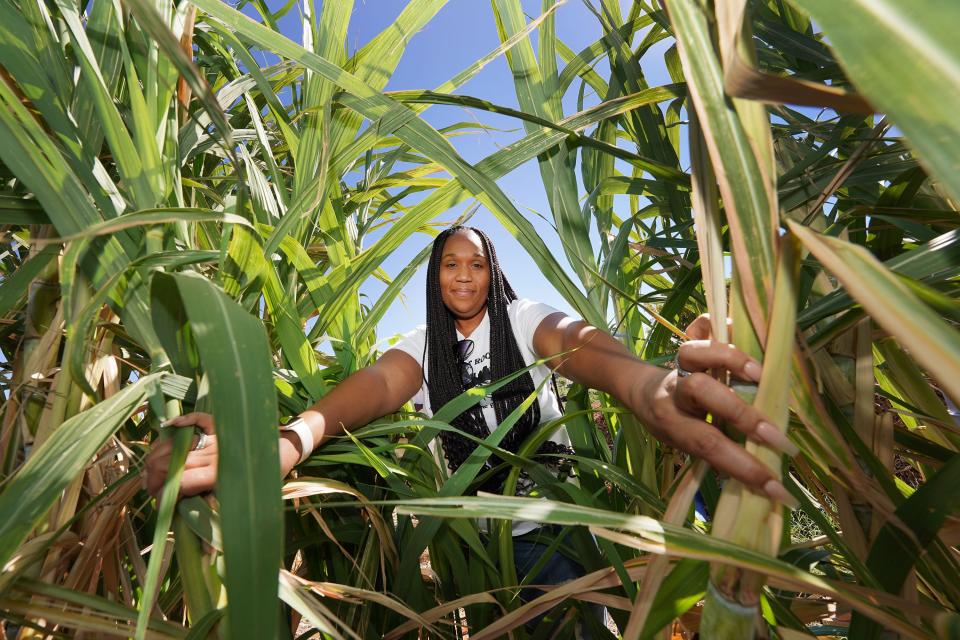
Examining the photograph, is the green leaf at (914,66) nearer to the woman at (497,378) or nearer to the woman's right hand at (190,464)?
the woman at (497,378)

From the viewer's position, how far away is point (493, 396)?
0.86 metres

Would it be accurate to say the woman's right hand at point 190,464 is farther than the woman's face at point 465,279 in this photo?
No

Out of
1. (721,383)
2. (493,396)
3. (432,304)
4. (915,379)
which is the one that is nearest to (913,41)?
(721,383)

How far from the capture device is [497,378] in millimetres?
894

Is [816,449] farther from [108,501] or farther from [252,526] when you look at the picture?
[108,501]

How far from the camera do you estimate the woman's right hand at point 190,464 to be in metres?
0.37

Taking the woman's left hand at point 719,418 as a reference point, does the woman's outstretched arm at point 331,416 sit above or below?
below

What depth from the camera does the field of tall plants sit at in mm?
211

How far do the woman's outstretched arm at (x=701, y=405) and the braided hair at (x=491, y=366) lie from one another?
0.34 meters

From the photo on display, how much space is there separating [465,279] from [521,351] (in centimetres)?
17

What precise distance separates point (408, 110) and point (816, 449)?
0.42 m

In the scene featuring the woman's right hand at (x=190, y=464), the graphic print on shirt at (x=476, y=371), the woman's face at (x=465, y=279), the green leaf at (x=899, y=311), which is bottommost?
the graphic print on shirt at (x=476, y=371)

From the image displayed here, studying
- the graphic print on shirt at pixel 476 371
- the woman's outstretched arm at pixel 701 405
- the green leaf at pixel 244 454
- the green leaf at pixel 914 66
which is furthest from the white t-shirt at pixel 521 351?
the green leaf at pixel 914 66

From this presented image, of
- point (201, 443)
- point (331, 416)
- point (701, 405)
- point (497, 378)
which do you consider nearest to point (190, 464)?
point (201, 443)
